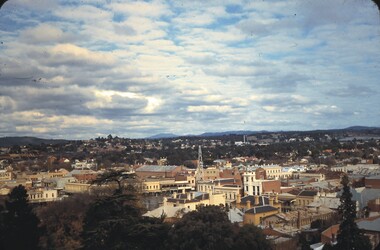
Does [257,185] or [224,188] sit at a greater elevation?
[257,185]

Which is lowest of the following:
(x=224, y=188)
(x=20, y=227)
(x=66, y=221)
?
(x=224, y=188)

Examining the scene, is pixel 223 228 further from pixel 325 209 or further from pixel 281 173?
pixel 281 173

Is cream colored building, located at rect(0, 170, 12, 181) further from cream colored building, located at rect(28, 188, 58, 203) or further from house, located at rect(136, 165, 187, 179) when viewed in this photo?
house, located at rect(136, 165, 187, 179)

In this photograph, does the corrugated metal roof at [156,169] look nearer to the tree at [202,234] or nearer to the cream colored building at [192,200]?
the cream colored building at [192,200]

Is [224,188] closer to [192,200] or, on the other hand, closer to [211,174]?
[192,200]

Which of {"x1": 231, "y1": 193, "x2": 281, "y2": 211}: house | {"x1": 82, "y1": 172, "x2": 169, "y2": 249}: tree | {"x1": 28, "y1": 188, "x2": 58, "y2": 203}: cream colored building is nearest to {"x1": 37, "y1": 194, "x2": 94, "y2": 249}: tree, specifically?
{"x1": 82, "y1": 172, "x2": 169, "y2": 249}: tree

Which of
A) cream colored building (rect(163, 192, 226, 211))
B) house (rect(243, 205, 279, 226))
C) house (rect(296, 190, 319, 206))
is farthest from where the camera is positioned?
house (rect(296, 190, 319, 206))

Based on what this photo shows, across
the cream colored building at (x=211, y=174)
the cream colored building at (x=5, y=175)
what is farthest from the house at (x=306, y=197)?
the cream colored building at (x=5, y=175)

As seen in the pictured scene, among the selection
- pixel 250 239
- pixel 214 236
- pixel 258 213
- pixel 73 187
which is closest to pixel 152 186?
pixel 73 187
